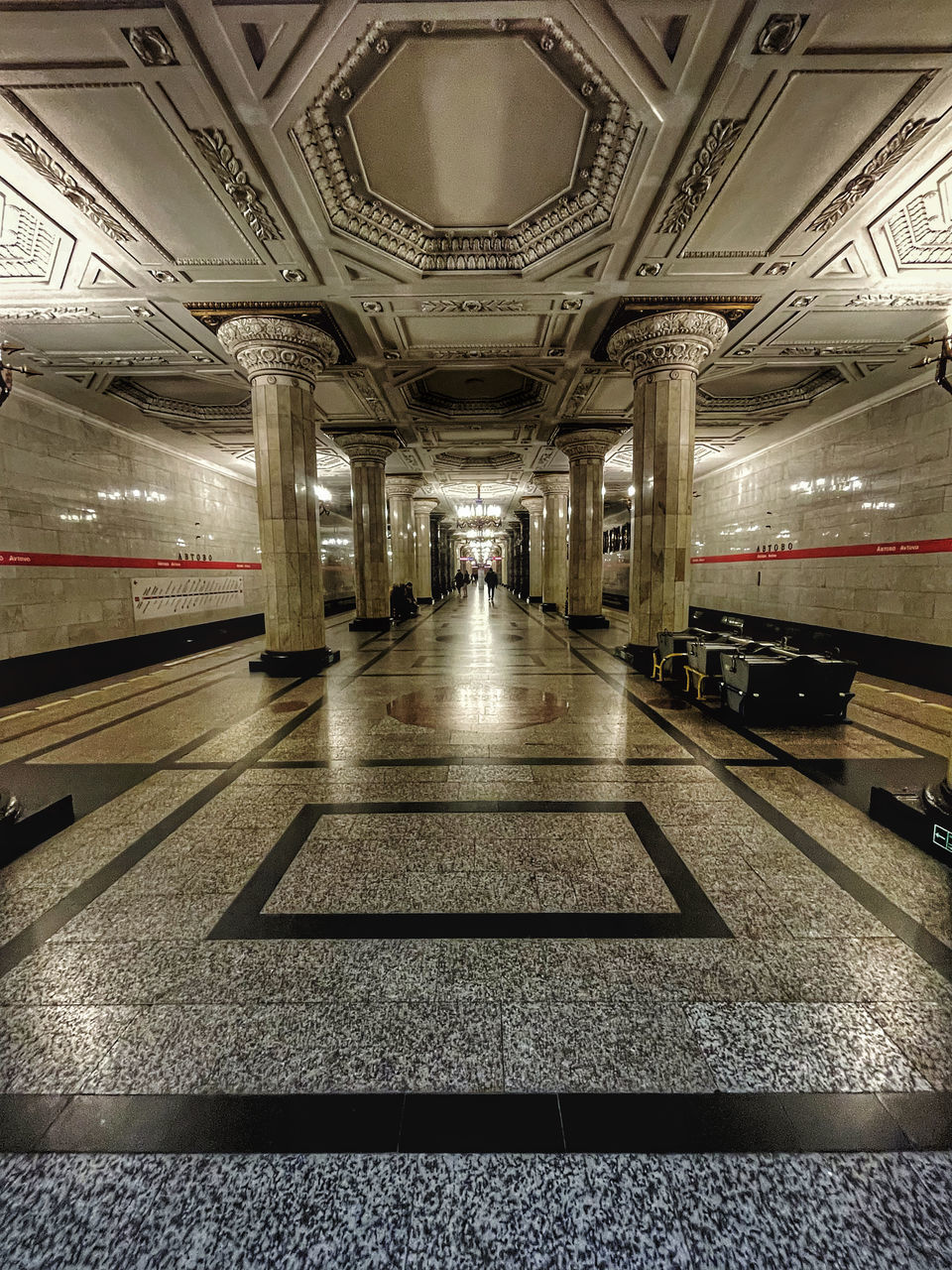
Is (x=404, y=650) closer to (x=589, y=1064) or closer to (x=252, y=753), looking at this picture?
(x=252, y=753)

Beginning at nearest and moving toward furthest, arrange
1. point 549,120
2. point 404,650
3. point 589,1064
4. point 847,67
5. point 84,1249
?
1. point 84,1249
2. point 589,1064
3. point 847,67
4. point 549,120
5. point 404,650

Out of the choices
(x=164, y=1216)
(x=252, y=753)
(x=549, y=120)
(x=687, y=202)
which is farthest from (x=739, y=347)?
(x=164, y=1216)

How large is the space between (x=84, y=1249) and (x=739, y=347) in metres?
9.98

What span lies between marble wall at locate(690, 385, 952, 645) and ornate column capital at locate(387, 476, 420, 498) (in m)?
10.7

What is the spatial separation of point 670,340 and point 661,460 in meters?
1.59

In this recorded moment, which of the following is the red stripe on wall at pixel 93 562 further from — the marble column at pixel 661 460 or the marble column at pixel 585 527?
the marble column at pixel 585 527

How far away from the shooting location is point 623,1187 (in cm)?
124

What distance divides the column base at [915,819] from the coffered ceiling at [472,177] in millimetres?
5030

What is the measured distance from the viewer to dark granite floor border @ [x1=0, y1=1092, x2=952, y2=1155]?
1334mm

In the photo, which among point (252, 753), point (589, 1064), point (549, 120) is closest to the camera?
point (589, 1064)

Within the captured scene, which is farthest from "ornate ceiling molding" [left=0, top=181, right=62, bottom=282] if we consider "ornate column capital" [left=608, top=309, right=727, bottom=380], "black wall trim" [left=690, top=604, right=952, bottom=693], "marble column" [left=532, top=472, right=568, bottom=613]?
"marble column" [left=532, top=472, right=568, bottom=613]

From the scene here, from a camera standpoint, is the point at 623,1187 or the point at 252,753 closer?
the point at 623,1187

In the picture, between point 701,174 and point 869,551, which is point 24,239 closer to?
point 701,174

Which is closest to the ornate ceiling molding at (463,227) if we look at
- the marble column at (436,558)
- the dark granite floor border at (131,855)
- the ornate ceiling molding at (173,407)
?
the dark granite floor border at (131,855)
